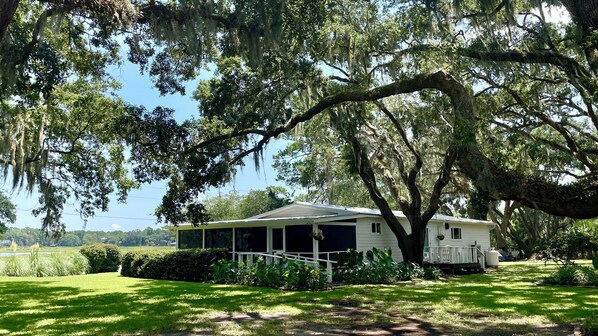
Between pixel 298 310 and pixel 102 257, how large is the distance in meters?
17.8

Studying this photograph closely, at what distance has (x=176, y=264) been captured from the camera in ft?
61.8

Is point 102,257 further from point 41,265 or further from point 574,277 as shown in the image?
point 574,277

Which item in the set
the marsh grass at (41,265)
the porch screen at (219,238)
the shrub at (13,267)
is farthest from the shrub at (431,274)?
the shrub at (13,267)

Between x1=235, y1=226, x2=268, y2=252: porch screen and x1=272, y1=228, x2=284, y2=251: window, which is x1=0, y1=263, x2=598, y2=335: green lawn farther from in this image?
x1=235, y1=226, x2=268, y2=252: porch screen

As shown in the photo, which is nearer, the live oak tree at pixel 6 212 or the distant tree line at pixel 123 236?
the live oak tree at pixel 6 212

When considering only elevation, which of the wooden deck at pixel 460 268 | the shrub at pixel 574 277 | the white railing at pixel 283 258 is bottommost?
the wooden deck at pixel 460 268

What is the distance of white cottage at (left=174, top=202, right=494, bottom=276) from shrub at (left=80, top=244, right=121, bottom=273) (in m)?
4.50

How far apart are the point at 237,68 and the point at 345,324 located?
333 inches

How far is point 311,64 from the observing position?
1262cm

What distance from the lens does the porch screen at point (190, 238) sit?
2286cm

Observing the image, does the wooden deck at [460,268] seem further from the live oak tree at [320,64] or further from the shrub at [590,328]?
the shrub at [590,328]

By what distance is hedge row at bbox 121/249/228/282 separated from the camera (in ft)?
59.4

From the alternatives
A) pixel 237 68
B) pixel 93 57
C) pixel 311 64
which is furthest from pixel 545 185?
pixel 93 57

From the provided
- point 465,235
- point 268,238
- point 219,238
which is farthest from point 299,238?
point 465,235
